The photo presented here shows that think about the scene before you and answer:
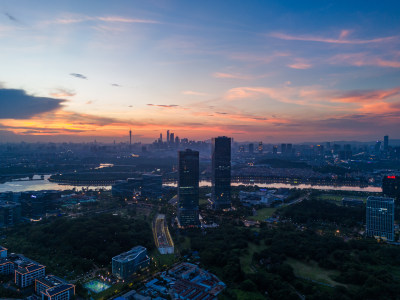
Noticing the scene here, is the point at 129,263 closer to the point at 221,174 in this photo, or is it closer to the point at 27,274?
the point at 27,274

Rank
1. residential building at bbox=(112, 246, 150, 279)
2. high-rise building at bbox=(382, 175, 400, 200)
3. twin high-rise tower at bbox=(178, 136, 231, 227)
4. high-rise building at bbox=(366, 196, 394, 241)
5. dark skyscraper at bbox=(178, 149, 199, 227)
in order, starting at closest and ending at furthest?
residential building at bbox=(112, 246, 150, 279)
high-rise building at bbox=(366, 196, 394, 241)
dark skyscraper at bbox=(178, 149, 199, 227)
twin high-rise tower at bbox=(178, 136, 231, 227)
high-rise building at bbox=(382, 175, 400, 200)

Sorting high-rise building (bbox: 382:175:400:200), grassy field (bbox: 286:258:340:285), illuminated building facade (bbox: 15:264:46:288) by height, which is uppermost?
high-rise building (bbox: 382:175:400:200)

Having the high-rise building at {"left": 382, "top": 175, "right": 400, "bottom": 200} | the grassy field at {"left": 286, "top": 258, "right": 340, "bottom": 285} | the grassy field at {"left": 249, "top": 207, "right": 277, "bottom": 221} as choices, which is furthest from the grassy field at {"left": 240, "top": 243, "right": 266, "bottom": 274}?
the high-rise building at {"left": 382, "top": 175, "right": 400, "bottom": 200}

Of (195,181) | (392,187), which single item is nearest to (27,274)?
(195,181)

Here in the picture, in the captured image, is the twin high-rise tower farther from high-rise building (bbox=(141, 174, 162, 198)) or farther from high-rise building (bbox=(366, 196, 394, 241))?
high-rise building (bbox=(366, 196, 394, 241))

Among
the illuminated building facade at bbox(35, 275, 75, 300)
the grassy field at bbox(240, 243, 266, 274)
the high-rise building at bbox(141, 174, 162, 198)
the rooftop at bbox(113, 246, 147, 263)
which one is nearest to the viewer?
the illuminated building facade at bbox(35, 275, 75, 300)

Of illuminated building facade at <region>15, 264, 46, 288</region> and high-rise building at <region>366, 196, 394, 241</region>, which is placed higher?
high-rise building at <region>366, 196, 394, 241</region>
